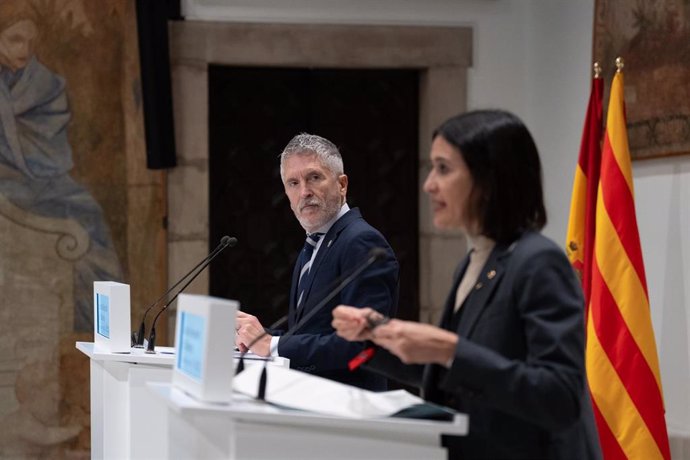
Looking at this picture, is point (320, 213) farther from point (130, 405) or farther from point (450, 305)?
point (450, 305)

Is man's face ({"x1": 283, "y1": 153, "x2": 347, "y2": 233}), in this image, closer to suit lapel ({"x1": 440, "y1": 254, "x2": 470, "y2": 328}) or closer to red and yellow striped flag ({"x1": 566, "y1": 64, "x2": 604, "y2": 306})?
suit lapel ({"x1": 440, "y1": 254, "x2": 470, "y2": 328})

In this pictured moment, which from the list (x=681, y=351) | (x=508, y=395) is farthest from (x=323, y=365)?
(x=681, y=351)

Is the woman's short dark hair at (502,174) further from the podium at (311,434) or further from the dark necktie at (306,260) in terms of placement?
the dark necktie at (306,260)

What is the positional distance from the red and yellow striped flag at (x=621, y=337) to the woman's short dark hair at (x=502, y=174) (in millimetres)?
3349

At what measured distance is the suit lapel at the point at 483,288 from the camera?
262 centimetres

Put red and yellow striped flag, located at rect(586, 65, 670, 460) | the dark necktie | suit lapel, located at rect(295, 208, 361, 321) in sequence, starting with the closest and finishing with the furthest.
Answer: suit lapel, located at rect(295, 208, 361, 321) < the dark necktie < red and yellow striped flag, located at rect(586, 65, 670, 460)

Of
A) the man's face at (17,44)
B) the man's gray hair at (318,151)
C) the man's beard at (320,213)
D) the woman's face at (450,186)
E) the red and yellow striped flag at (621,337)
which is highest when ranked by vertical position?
the man's face at (17,44)

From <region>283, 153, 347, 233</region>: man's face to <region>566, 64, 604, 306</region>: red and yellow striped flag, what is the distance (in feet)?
6.94

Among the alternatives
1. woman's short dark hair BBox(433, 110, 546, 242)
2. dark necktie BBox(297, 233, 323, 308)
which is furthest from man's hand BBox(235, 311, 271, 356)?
woman's short dark hair BBox(433, 110, 546, 242)

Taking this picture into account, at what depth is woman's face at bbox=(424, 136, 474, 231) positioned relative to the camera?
2641 millimetres

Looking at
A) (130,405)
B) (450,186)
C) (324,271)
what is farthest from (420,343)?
(324,271)

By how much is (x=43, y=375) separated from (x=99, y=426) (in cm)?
371

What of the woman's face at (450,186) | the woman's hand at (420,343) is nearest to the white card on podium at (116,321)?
the woman's face at (450,186)

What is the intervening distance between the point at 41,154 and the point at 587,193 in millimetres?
3691
